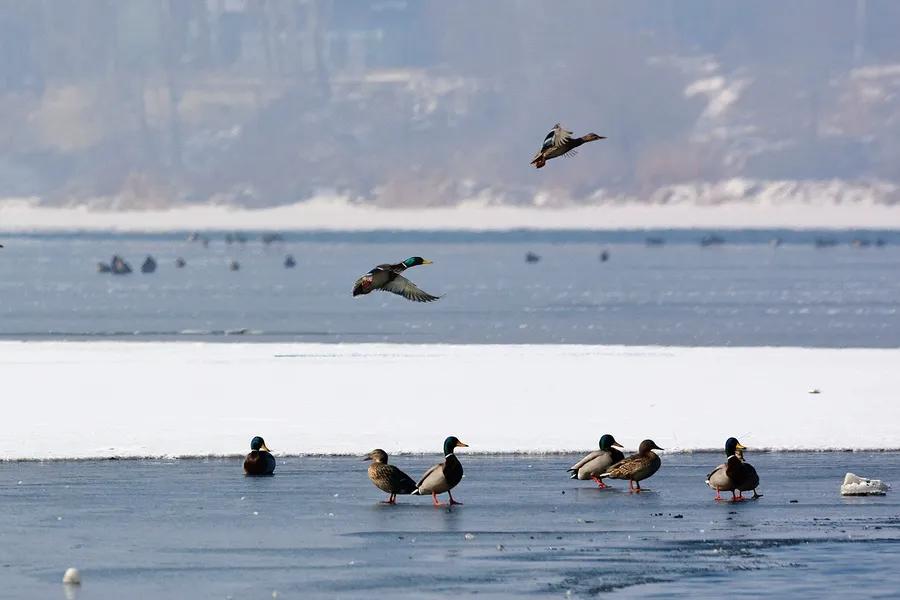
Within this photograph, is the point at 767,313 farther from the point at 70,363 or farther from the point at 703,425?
the point at 703,425

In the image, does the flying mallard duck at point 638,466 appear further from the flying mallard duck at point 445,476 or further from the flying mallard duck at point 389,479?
the flying mallard duck at point 389,479

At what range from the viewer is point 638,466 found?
1695 cm

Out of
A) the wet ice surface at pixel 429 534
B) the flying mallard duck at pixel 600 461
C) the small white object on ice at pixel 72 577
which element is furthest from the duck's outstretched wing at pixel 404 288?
the small white object on ice at pixel 72 577

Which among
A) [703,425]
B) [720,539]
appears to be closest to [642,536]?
[720,539]

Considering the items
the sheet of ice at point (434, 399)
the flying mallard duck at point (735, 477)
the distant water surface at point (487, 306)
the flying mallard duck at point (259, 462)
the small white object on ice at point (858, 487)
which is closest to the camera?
the flying mallard duck at point (735, 477)

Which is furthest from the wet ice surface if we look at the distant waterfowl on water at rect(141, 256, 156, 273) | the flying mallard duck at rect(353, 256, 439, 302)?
the distant waterfowl on water at rect(141, 256, 156, 273)

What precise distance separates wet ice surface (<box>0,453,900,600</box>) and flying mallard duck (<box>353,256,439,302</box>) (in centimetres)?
187

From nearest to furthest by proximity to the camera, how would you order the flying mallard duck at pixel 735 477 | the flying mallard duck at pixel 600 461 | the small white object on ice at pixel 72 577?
the small white object on ice at pixel 72 577, the flying mallard duck at pixel 735 477, the flying mallard duck at pixel 600 461

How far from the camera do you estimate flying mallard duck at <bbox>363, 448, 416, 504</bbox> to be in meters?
16.2

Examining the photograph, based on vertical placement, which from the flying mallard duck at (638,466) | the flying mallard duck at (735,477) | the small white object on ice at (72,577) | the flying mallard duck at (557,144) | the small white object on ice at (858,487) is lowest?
the small white object on ice at (72,577)

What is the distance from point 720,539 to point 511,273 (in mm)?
83308

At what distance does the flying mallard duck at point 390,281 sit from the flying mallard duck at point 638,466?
2.64 metres

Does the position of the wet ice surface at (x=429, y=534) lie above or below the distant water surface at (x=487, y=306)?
below

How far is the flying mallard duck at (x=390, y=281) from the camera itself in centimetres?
1853
